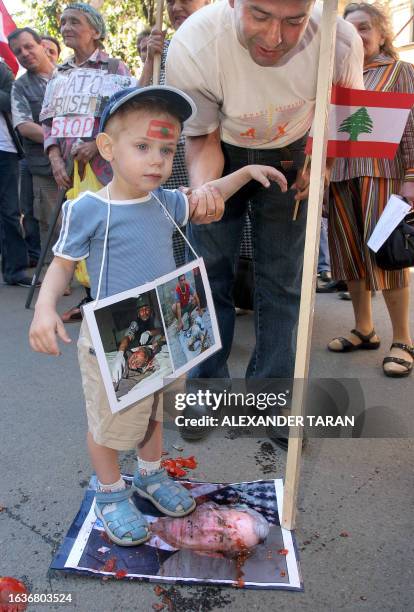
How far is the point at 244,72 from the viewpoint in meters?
1.80

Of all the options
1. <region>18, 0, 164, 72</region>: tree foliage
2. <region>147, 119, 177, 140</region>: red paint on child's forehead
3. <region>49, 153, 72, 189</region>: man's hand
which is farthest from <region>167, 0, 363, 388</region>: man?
<region>18, 0, 164, 72</region>: tree foliage

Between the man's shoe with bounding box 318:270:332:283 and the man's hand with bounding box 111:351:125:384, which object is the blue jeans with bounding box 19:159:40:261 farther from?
the man's hand with bounding box 111:351:125:384

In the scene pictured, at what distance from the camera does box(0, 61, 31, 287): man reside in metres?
4.56

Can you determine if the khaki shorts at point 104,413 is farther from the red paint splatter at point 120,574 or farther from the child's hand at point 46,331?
the red paint splatter at point 120,574

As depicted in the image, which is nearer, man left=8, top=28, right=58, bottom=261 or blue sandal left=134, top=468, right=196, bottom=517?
blue sandal left=134, top=468, right=196, bottom=517

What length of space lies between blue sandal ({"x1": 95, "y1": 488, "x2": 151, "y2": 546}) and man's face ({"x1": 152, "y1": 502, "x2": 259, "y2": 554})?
0.08m

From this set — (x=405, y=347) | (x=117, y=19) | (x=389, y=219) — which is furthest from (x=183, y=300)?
(x=117, y=19)

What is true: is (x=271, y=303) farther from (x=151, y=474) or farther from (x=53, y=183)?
(x=53, y=183)

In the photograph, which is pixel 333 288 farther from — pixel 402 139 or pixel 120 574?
pixel 120 574

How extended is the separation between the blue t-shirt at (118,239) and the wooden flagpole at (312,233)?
413 millimetres

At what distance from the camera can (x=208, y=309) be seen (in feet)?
5.62

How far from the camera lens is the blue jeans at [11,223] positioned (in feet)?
15.4

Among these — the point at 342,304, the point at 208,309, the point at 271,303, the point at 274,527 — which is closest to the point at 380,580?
the point at 274,527

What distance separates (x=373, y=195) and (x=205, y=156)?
1.24 metres
